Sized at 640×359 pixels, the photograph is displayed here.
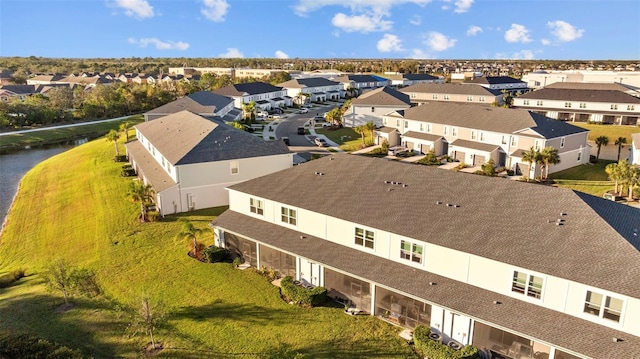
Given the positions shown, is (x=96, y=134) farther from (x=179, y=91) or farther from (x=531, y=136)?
(x=531, y=136)

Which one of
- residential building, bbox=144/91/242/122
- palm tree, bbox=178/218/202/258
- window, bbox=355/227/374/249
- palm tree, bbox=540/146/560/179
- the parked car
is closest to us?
window, bbox=355/227/374/249

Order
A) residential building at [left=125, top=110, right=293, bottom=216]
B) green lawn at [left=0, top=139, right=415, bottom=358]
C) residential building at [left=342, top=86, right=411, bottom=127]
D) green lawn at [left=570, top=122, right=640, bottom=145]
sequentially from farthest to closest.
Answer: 1. residential building at [left=342, top=86, right=411, bottom=127]
2. green lawn at [left=570, top=122, right=640, bottom=145]
3. residential building at [left=125, top=110, right=293, bottom=216]
4. green lawn at [left=0, top=139, right=415, bottom=358]

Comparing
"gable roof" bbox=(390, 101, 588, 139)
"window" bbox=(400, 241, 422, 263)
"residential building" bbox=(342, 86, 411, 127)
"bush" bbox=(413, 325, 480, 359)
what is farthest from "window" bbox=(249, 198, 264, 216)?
"residential building" bbox=(342, 86, 411, 127)

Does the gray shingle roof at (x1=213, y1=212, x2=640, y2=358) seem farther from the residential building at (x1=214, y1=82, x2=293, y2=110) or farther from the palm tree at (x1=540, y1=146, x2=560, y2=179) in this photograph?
the residential building at (x1=214, y1=82, x2=293, y2=110)

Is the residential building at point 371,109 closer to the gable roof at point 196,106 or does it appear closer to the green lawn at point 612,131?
the gable roof at point 196,106

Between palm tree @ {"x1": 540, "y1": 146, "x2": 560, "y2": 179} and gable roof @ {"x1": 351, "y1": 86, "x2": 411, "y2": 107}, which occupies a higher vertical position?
gable roof @ {"x1": 351, "y1": 86, "x2": 411, "y2": 107}

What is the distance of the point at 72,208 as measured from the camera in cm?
4850

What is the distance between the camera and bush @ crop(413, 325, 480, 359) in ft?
68.5

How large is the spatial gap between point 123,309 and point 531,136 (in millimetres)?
51261

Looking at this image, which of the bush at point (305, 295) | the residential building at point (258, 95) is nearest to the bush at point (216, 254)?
the bush at point (305, 295)

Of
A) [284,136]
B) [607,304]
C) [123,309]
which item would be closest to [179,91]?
[284,136]

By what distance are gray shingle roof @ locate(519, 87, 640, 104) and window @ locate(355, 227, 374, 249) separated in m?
83.6

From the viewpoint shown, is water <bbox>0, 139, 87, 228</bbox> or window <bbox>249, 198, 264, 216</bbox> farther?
water <bbox>0, 139, 87, 228</bbox>

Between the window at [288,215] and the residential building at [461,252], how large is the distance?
0.26 feet
